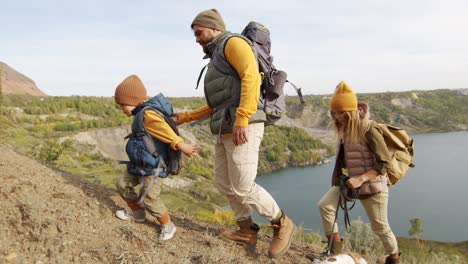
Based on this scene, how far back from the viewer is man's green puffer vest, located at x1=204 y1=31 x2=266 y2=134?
311cm

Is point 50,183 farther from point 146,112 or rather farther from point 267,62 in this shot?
point 267,62

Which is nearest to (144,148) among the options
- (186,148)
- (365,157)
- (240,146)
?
(186,148)


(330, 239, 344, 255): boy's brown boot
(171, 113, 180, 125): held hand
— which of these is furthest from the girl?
(171, 113, 180, 125): held hand

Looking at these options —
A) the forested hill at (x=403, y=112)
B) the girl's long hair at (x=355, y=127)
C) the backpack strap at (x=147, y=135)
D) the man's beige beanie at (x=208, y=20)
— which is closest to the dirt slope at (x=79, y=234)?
the backpack strap at (x=147, y=135)

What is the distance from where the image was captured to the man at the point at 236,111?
2.96m

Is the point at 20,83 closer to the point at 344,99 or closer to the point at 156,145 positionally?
the point at 156,145

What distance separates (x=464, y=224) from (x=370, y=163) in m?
34.9

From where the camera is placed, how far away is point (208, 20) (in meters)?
3.17

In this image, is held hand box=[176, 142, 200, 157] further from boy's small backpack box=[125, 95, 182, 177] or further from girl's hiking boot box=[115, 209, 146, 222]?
girl's hiking boot box=[115, 209, 146, 222]

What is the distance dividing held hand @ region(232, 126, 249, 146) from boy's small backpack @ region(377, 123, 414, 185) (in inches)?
52.6

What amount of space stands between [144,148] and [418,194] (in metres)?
42.6

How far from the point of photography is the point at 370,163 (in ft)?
11.4

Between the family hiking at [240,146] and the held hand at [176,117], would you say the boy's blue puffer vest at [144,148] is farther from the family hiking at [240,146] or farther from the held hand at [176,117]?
the held hand at [176,117]

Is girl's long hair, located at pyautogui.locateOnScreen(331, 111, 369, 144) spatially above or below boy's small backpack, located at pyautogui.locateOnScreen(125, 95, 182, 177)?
above
